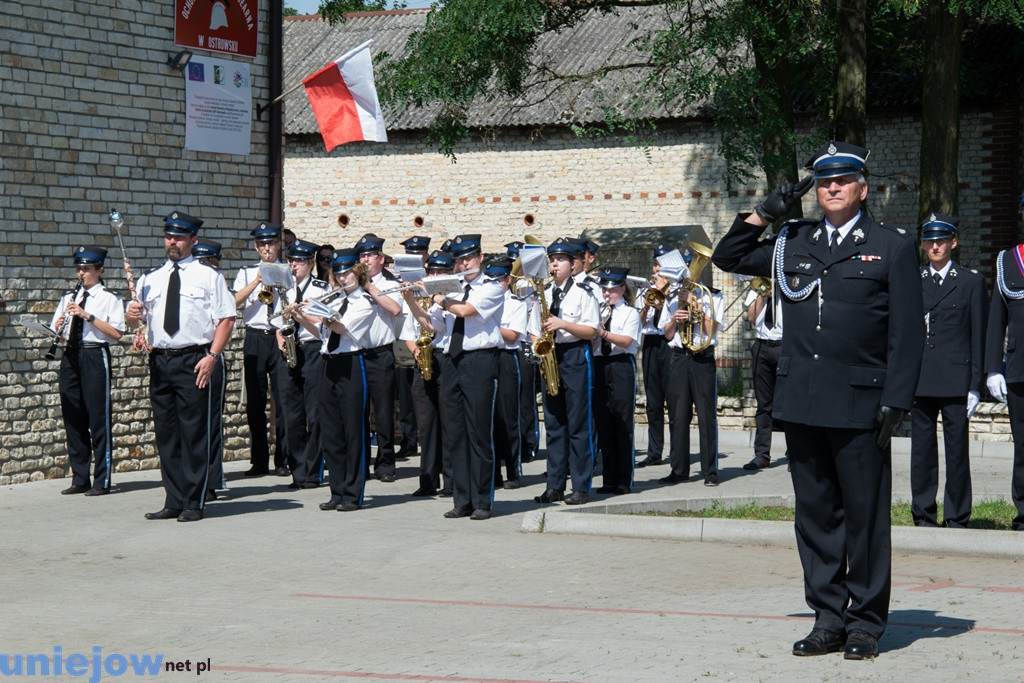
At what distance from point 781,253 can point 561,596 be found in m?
2.49

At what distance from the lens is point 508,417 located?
41.4ft

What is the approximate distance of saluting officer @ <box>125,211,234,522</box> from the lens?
37.5ft

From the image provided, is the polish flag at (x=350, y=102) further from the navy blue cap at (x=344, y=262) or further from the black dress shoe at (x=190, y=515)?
the black dress shoe at (x=190, y=515)

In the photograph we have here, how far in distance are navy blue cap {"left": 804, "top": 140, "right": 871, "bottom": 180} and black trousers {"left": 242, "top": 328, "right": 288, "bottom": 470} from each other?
8.16m

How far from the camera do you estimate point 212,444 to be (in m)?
12.7

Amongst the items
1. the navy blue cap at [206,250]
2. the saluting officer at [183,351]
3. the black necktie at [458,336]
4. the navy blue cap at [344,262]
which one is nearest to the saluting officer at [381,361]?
the navy blue cap at [344,262]

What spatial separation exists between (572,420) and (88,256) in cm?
447

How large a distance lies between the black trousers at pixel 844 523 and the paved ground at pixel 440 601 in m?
0.27

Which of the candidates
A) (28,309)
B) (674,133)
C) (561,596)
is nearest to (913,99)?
(674,133)

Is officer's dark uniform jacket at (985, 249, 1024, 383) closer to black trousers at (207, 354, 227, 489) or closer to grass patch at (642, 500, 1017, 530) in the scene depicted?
grass patch at (642, 500, 1017, 530)

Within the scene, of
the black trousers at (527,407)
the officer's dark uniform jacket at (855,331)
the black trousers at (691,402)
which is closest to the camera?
the officer's dark uniform jacket at (855,331)

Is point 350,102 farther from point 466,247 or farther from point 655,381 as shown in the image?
point 466,247

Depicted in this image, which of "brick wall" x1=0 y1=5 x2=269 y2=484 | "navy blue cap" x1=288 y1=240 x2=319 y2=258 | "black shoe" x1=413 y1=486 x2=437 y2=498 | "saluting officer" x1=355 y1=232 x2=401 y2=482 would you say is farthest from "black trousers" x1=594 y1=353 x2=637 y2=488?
"brick wall" x1=0 y1=5 x2=269 y2=484

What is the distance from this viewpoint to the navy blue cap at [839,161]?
6.96 metres
